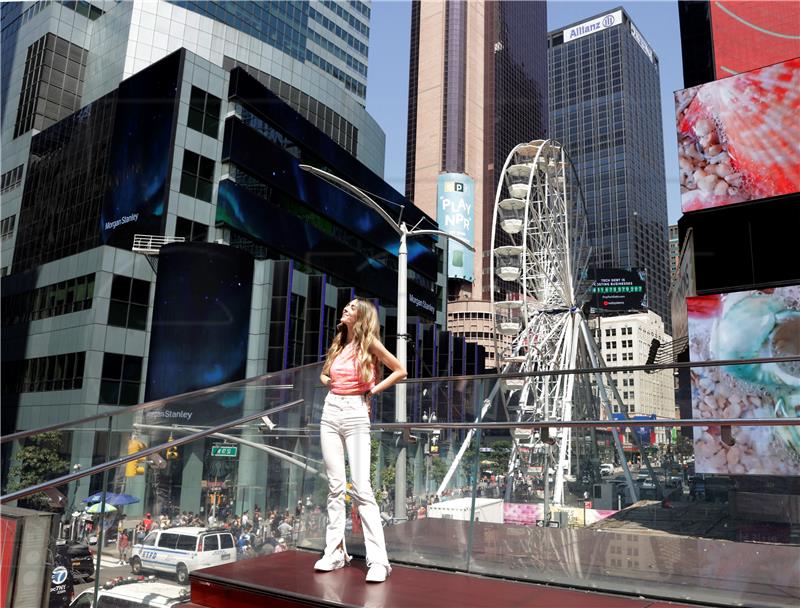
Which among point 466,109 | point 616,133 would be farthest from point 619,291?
point 616,133

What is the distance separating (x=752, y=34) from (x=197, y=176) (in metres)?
28.5

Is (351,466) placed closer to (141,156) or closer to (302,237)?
(141,156)

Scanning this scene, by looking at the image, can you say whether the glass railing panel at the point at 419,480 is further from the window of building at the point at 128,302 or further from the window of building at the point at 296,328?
the window of building at the point at 296,328

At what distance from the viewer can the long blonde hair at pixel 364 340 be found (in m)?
4.75

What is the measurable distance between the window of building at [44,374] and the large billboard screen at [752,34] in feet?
107

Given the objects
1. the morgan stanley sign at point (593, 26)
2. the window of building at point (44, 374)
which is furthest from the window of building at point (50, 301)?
the morgan stanley sign at point (593, 26)

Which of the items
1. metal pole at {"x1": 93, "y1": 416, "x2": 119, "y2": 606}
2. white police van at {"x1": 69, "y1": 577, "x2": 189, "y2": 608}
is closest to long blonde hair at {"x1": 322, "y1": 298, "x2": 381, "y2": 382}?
metal pole at {"x1": 93, "y1": 416, "x2": 119, "y2": 606}

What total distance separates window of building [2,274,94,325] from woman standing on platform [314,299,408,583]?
31.5 m

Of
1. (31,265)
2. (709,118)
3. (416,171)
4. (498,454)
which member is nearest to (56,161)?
(31,265)

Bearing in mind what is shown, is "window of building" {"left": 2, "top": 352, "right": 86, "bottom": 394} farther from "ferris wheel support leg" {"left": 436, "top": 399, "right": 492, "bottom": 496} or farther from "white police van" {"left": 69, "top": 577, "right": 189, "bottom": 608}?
"ferris wheel support leg" {"left": 436, "top": 399, "right": 492, "bottom": 496}

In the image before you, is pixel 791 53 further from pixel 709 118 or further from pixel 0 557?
pixel 0 557

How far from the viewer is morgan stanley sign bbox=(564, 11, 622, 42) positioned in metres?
171

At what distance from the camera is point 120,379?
3241 cm

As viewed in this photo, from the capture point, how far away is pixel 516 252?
32531mm
